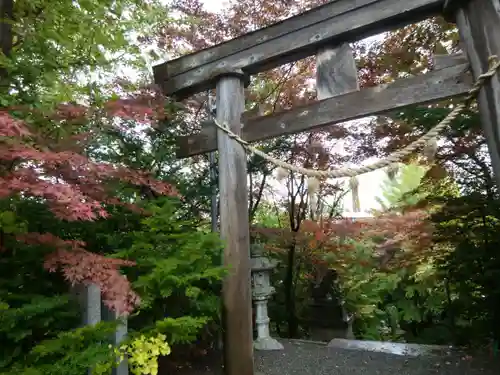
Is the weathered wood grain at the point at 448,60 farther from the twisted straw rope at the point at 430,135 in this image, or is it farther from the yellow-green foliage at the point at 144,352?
the yellow-green foliage at the point at 144,352

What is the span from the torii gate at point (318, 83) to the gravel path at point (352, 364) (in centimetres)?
59

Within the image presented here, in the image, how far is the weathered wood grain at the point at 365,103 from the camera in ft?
6.94

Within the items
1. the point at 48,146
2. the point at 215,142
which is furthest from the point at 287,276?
the point at 48,146

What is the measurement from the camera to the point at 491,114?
6.12ft

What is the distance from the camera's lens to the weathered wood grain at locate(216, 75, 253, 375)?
263 centimetres

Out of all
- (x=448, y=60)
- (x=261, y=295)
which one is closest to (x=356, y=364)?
(x=261, y=295)

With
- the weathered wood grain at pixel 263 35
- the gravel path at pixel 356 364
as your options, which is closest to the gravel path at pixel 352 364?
the gravel path at pixel 356 364

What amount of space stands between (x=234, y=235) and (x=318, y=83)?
1337mm

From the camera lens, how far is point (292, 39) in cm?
267

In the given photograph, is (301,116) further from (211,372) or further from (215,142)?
(211,372)

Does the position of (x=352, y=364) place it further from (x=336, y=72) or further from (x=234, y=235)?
(x=336, y=72)

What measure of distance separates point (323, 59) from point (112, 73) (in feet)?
8.30

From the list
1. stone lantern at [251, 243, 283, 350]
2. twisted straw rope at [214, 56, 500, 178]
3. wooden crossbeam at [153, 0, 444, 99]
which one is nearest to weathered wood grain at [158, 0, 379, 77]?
wooden crossbeam at [153, 0, 444, 99]

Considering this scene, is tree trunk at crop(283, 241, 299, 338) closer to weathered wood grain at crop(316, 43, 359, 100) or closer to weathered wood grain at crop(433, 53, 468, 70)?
weathered wood grain at crop(316, 43, 359, 100)
